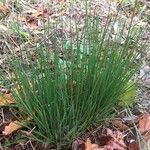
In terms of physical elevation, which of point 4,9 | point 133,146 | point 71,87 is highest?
point 71,87

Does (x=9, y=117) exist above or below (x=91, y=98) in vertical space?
below

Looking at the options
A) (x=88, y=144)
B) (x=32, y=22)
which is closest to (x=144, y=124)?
(x=88, y=144)

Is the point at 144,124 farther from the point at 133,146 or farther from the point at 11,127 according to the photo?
the point at 11,127

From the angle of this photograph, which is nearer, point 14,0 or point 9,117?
point 9,117

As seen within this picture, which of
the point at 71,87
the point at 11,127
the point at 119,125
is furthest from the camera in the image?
the point at 119,125

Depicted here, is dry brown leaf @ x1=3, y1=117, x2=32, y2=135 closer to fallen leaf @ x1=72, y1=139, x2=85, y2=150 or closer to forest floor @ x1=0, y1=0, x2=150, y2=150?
forest floor @ x1=0, y1=0, x2=150, y2=150

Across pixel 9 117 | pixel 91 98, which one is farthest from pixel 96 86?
pixel 9 117

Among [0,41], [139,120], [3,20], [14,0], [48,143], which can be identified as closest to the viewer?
[48,143]

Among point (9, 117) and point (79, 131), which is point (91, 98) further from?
point (9, 117)

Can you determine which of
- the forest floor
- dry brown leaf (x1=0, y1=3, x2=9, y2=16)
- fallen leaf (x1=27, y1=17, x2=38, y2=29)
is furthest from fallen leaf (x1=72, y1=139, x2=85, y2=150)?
dry brown leaf (x1=0, y1=3, x2=9, y2=16)
